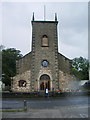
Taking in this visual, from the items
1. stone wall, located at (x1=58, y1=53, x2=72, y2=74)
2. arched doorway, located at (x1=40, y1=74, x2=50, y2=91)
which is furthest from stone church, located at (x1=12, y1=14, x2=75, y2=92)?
stone wall, located at (x1=58, y1=53, x2=72, y2=74)

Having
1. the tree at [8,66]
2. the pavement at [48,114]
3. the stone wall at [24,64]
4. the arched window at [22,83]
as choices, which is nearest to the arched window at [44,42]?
the stone wall at [24,64]

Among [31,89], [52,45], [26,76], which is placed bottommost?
[31,89]

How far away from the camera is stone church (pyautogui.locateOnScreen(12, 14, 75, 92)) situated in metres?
32.7

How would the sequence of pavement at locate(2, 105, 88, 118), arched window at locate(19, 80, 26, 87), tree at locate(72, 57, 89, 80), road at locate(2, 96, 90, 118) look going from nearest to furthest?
pavement at locate(2, 105, 88, 118) < road at locate(2, 96, 90, 118) < arched window at locate(19, 80, 26, 87) < tree at locate(72, 57, 89, 80)

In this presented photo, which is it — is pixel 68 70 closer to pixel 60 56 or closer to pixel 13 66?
pixel 60 56

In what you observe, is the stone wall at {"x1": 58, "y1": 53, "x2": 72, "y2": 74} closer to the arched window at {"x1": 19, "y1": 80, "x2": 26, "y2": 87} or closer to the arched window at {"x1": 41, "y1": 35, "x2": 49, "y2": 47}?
the arched window at {"x1": 41, "y1": 35, "x2": 49, "y2": 47}

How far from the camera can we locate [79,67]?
82250 millimetres

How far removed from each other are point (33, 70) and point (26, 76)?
1.64 meters

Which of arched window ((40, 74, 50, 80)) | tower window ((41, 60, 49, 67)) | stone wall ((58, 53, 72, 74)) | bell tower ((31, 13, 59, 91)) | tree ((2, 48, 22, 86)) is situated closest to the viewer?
bell tower ((31, 13, 59, 91))

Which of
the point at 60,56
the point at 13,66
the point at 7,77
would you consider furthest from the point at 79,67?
the point at 60,56

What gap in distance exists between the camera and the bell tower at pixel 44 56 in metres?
32.7

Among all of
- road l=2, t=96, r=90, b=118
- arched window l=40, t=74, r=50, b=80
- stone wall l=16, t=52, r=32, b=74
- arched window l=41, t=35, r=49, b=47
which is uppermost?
arched window l=41, t=35, r=49, b=47

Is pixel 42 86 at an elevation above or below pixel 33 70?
below

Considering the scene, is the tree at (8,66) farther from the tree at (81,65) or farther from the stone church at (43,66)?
the tree at (81,65)
